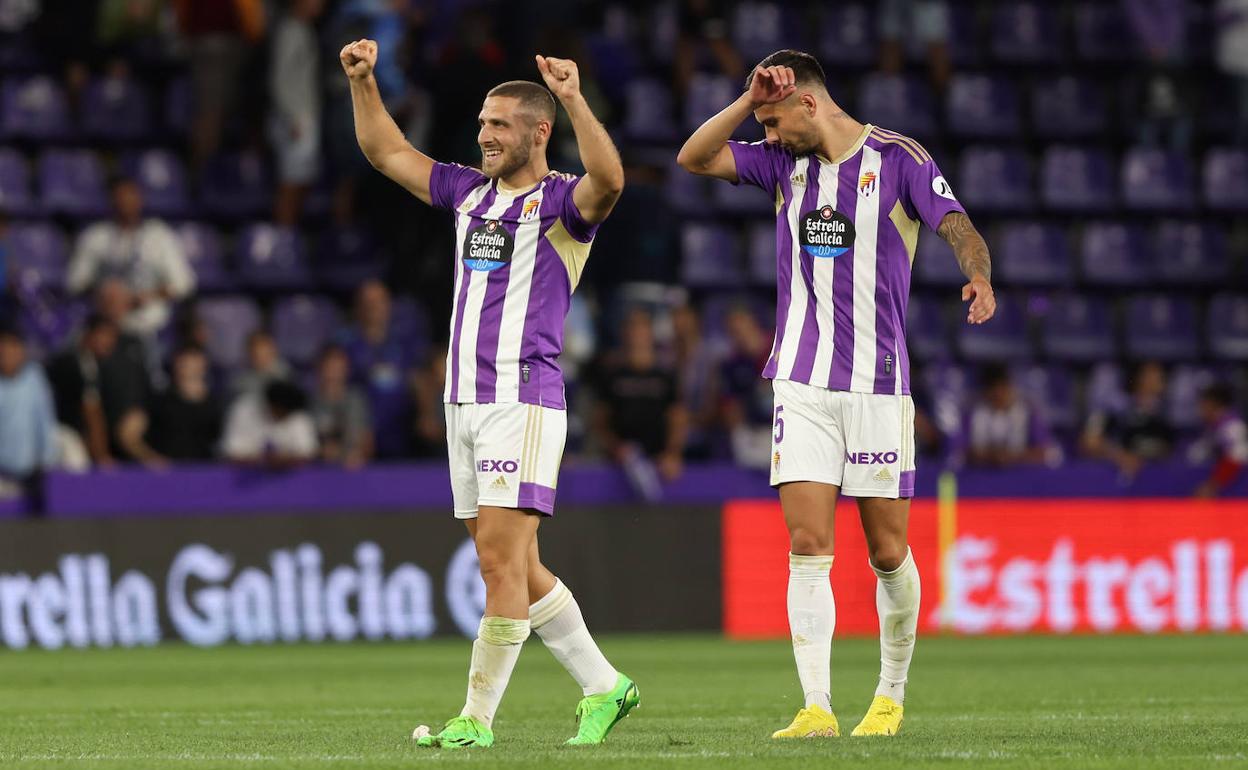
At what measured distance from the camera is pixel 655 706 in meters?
9.51

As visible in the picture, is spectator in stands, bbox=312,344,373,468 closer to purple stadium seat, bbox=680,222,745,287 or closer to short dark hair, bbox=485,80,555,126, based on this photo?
purple stadium seat, bbox=680,222,745,287

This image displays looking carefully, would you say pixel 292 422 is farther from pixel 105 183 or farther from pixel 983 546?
pixel 983 546

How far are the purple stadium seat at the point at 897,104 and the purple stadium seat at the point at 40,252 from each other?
7.76 meters

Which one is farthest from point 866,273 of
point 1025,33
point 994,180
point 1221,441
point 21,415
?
point 1025,33

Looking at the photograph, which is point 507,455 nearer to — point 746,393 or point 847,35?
point 746,393

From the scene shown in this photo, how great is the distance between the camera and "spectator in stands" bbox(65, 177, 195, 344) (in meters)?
16.1

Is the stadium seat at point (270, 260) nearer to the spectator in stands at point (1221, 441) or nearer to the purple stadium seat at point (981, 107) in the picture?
the purple stadium seat at point (981, 107)

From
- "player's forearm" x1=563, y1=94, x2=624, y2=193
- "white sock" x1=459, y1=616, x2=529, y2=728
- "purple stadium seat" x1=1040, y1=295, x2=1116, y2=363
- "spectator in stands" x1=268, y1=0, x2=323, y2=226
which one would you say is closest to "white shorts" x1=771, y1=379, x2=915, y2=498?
"player's forearm" x1=563, y1=94, x2=624, y2=193

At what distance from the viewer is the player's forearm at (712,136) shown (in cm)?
739

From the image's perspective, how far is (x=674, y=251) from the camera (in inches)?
696

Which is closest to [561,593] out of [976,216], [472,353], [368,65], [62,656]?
[472,353]

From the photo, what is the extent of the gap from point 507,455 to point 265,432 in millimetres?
8620

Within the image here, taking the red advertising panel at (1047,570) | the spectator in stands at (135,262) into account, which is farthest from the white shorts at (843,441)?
the spectator in stands at (135,262)

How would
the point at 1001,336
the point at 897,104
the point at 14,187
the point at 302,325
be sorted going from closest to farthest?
1. the point at 302,325
2. the point at 14,187
3. the point at 1001,336
4. the point at 897,104
